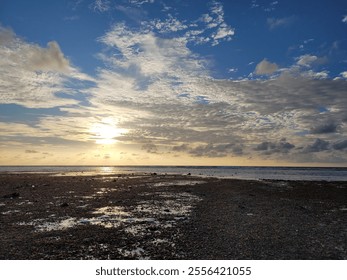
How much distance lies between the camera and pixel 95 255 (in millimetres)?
11422

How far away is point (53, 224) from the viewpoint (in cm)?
1680

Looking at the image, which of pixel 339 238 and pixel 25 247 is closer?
pixel 25 247

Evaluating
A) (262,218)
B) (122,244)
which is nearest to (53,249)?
(122,244)

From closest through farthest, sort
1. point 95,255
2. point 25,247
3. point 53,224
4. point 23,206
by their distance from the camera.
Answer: point 95,255, point 25,247, point 53,224, point 23,206

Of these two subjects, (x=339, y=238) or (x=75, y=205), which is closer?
(x=339, y=238)

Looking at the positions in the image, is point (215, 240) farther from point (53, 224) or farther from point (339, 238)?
point (53, 224)
